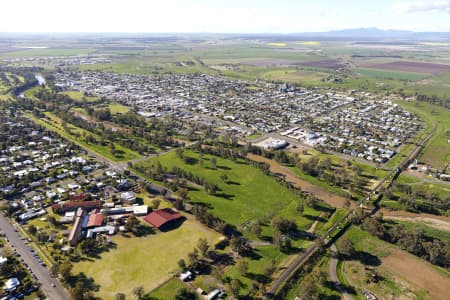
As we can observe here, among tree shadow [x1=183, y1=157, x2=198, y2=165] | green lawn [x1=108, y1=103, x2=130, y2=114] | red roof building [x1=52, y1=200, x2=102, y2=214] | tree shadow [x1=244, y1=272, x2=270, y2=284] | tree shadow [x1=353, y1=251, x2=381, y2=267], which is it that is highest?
green lawn [x1=108, y1=103, x2=130, y2=114]

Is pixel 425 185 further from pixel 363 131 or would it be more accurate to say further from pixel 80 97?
pixel 80 97

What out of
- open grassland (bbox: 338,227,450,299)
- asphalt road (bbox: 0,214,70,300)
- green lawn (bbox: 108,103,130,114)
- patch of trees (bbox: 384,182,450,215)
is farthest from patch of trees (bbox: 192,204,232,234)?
green lawn (bbox: 108,103,130,114)

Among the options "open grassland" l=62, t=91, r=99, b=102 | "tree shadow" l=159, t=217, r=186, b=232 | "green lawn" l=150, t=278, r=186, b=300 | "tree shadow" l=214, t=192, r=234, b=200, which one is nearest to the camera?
"green lawn" l=150, t=278, r=186, b=300

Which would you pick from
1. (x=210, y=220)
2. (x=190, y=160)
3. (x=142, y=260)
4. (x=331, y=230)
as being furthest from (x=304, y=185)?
(x=142, y=260)

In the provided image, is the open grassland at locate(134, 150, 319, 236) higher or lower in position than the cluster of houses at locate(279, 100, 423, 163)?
lower

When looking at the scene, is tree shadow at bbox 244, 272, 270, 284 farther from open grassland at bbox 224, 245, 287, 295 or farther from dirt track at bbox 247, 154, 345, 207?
dirt track at bbox 247, 154, 345, 207

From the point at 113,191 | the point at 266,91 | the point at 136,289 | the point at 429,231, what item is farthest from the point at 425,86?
the point at 136,289

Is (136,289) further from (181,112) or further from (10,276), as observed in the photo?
(181,112)
